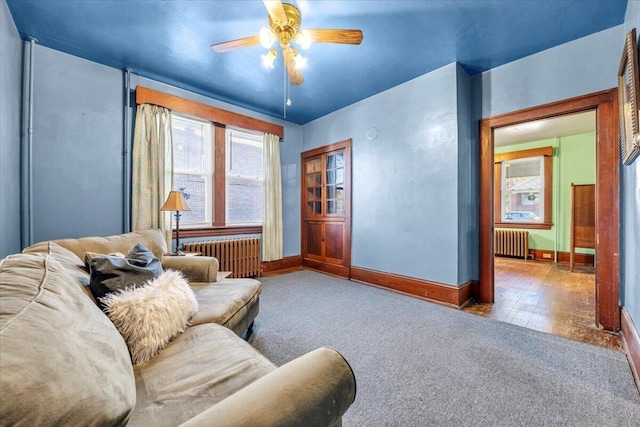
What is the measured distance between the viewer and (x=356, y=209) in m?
3.89

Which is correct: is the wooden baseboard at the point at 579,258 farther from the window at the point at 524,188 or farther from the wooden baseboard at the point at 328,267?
the wooden baseboard at the point at 328,267

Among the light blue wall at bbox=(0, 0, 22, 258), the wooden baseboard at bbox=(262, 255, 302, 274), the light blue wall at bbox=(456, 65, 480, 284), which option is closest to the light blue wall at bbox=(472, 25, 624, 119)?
the light blue wall at bbox=(456, 65, 480, 284)

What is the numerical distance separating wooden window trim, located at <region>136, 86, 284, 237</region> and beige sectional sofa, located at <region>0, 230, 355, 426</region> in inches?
108

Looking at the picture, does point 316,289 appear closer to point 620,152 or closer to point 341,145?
point 341,145

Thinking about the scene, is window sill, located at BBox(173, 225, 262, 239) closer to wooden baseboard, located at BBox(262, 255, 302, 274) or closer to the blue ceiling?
wooden baseboard, located at BBox(262, 255, 302, 274)

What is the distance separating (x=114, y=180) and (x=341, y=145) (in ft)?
9.92

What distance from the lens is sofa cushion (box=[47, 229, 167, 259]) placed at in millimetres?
1854

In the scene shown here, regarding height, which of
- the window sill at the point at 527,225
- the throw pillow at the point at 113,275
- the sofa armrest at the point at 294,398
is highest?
the window sill at the point at 527,225

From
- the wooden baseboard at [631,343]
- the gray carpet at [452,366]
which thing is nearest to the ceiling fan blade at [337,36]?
the gray carpet at [452,366]

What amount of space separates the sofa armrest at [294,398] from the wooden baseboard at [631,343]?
2036mm

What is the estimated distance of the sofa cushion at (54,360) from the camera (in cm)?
44

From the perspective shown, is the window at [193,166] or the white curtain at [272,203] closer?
the window at [193,166]

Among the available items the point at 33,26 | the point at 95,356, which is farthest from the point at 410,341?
the point at 33,26

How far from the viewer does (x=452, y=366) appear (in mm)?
1734
